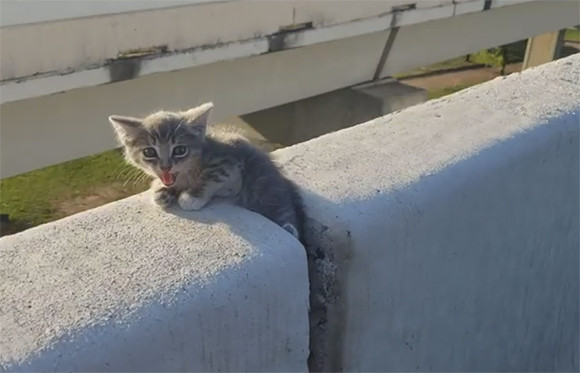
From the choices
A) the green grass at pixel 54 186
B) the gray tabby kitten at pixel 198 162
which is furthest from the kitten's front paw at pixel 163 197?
the green grass at pixel 54 186

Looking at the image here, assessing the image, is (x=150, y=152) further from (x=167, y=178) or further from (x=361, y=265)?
(x=361, y=265)

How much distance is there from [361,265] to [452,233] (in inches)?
14.4

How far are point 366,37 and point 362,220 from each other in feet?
23.4

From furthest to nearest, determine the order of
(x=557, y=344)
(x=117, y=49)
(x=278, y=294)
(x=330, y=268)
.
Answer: (x=117, y=49) < (x=557, y=344) < (x=330, y=268) < (x=278, y=294)

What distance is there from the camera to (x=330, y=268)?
2006 mm

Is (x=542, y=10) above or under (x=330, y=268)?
under

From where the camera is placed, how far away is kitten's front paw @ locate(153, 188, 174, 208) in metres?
2.14

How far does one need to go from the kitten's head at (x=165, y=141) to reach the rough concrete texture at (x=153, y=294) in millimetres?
428

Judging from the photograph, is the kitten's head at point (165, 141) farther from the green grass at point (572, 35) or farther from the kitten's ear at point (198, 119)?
the green grass at point (572, 35)

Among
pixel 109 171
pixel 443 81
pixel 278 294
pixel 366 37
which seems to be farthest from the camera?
pixel 443 81

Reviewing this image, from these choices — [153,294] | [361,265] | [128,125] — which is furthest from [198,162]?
[153,294]

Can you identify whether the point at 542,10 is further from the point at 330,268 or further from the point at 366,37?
the point at 330,268

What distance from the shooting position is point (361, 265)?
2.03m

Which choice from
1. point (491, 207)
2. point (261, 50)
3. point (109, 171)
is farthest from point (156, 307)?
point (109, 171)
